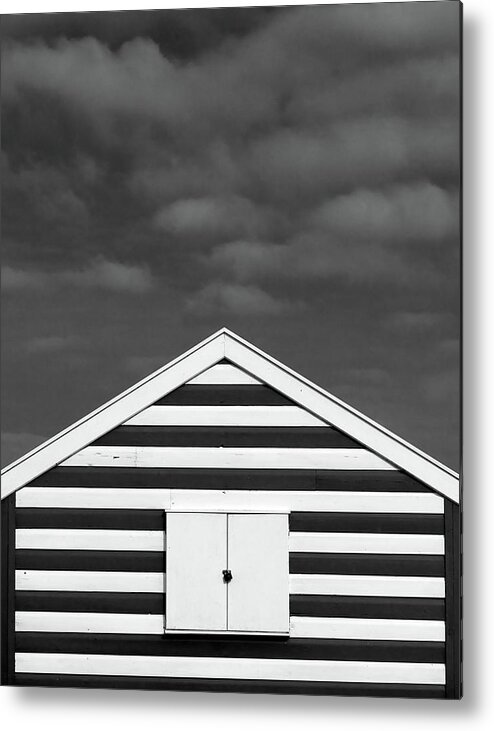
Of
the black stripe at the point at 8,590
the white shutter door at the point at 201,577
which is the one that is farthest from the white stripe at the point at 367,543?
the black stripe at the point at 8,590

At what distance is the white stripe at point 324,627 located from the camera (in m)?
4.11

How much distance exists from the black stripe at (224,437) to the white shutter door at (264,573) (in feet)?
0.98

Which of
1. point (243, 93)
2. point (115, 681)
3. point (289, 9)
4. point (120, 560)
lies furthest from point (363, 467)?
point (289, 9)

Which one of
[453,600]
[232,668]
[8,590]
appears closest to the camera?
[453,600]

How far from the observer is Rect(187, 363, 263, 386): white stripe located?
417 centimetres

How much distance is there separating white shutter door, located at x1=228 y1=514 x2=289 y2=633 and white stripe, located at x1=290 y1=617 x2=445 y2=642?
95mm

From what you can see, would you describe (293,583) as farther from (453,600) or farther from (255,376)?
(255,376)

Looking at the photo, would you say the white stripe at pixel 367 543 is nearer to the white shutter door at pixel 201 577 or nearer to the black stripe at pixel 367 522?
the black stripe at pixel 367 522

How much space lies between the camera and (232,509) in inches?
164

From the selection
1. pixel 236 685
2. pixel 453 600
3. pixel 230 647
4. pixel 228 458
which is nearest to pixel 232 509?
pixel 228 458

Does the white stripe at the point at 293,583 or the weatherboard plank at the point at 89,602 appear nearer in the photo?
the white stripe at the point at 293,583

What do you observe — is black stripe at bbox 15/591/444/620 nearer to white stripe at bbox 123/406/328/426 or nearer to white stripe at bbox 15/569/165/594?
white stripe at bbox 15/569/165/594

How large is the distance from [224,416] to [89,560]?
31.5 inches

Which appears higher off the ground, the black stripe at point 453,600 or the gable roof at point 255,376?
the gable roof at point 255,376
